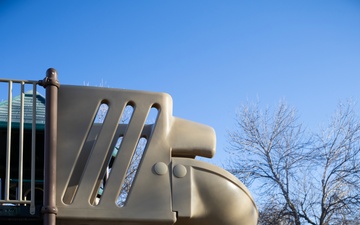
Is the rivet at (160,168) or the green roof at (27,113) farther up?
the green roof at (27,113)

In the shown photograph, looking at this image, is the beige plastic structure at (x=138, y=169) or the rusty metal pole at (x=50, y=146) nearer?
the rusty metal pole at (x=50, y=146)

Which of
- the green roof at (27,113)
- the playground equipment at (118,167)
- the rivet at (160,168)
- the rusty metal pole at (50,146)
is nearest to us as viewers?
the rusty metal pole at (50,146)

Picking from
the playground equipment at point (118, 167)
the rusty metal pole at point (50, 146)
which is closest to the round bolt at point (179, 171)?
the playground equipment at point (118, 167)

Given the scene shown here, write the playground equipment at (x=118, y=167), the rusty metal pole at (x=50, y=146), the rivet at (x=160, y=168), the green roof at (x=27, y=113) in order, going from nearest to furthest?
the rusty metal pole at (x=50, y=146) → the playground equipment at (x=118, y=167) → the rivet at (x=160, y=168) → the green roof at (x=27, y=113)

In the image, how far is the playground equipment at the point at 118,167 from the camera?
607cm

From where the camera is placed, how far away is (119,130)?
670cm

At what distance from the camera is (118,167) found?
249 inches

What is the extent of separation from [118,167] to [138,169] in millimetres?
225

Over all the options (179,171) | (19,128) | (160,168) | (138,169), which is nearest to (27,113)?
(19,128)

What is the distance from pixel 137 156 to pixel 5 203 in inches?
734

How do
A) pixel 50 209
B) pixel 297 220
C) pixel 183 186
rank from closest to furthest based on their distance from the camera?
pixel 50 209 → pixel 183 186 → pixel 297 220

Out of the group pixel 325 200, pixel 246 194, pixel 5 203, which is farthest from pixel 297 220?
pixel 5 203

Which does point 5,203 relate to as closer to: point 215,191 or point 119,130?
point 119,130

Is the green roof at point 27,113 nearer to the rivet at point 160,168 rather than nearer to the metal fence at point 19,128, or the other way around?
the metal fence at point 19,128
